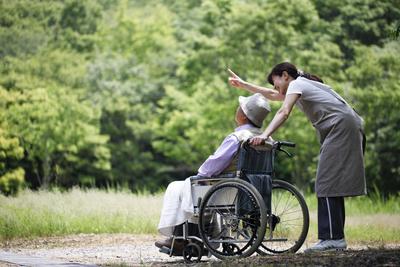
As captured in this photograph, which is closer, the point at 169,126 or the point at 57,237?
the point at 57,237

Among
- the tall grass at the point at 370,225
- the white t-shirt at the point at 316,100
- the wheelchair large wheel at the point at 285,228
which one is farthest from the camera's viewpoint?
the tall grass at the point at 370,225

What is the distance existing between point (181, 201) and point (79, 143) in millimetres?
24543

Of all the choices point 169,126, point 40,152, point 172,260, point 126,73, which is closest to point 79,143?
point 40,152

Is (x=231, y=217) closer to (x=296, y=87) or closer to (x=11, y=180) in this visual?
(x=296, y=87)

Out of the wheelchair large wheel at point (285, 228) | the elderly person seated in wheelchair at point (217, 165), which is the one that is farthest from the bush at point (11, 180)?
the elderly person seated in wheelchair at point (217, 165)

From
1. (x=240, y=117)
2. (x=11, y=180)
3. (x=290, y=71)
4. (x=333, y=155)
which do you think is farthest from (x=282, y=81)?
(x=11, y=180)

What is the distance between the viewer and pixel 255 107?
261 inches

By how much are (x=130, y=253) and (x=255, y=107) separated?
6.54ft

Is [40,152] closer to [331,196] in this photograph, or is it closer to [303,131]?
[303,131]

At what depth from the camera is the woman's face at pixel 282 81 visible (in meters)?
6.77

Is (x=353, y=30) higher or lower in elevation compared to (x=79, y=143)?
higher

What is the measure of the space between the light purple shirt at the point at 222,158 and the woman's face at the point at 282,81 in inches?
24.0

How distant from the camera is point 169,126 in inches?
1225

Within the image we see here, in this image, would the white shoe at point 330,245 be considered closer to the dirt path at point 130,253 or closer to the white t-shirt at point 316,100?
the dirt path at point 130,253
